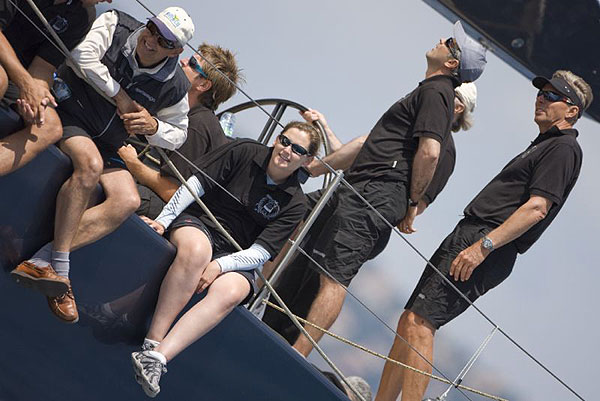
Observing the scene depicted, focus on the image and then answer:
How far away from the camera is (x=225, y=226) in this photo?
3297mm

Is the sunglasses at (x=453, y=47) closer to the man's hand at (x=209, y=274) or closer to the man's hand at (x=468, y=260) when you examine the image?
the man's hand at (x=468, y=260)

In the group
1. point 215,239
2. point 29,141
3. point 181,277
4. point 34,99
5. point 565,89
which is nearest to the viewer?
point 34,99

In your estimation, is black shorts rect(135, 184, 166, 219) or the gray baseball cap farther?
the gray baseball cap

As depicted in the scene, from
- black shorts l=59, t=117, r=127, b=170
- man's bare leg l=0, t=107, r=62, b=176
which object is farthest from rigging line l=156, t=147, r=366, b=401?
man's bare leg l=0, t=107, r=62, b=176

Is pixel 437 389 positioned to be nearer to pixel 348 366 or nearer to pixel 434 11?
pixel 348 366

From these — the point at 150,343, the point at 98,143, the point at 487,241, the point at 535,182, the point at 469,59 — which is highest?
the point at 469,59

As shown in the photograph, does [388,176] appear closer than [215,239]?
No

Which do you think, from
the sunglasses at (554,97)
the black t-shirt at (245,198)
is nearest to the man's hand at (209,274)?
the black t-shirt at (245,198)

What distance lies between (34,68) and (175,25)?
418mm

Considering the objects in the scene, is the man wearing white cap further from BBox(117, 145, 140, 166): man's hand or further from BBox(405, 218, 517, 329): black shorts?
BBox(405, 218, 517, 329): black shorts

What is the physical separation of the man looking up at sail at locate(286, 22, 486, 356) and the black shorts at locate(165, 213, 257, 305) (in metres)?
0.28

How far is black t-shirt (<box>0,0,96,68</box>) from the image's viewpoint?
2889 millimetres

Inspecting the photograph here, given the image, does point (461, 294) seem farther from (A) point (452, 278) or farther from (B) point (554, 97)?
(B) point (554, 97)

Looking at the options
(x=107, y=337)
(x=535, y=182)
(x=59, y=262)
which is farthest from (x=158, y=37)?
(x=535, y=182)
